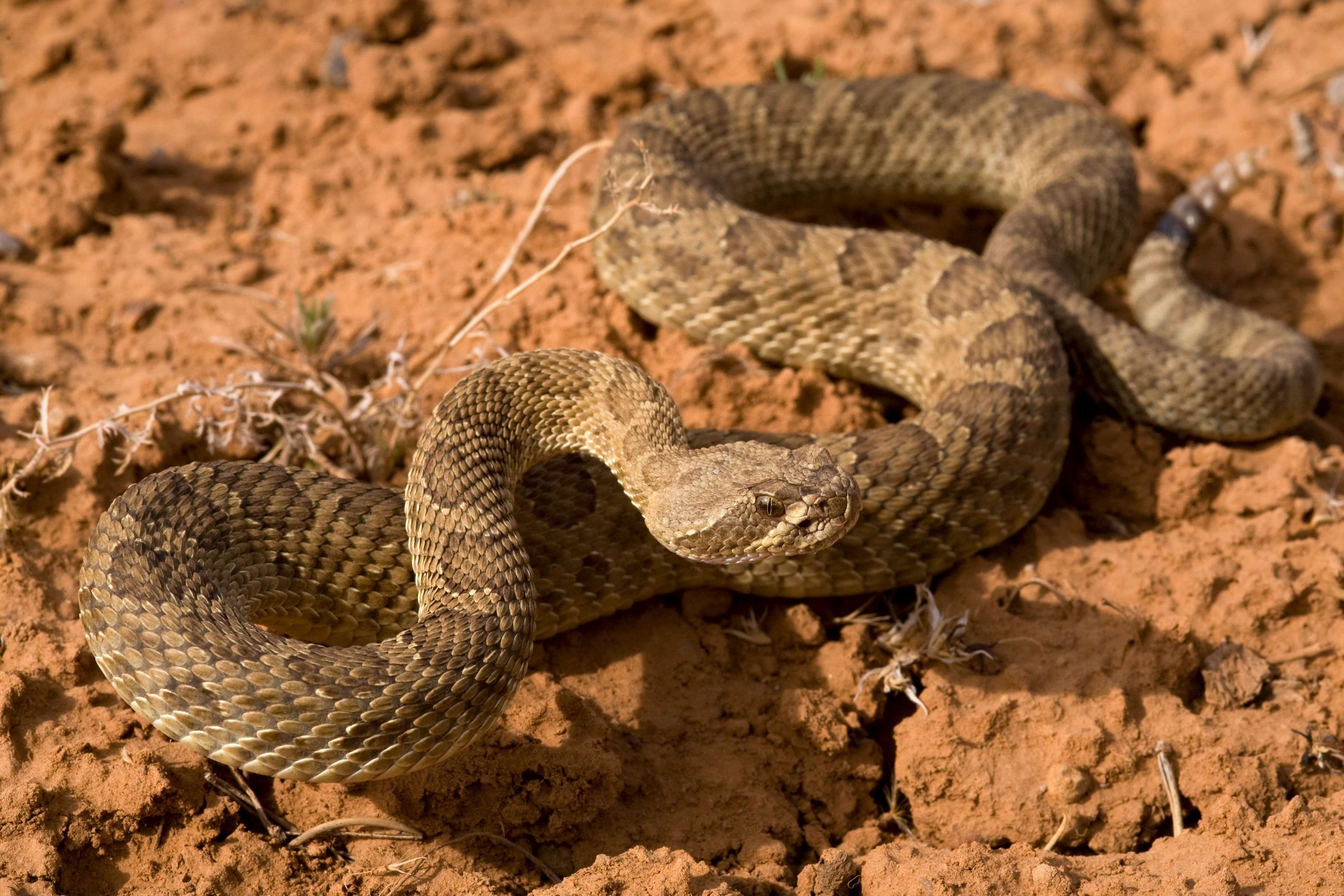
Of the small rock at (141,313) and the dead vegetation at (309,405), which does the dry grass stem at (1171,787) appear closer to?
the dead vegetation at (309,405)

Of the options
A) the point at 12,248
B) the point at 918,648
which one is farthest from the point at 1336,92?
the point at 12,248

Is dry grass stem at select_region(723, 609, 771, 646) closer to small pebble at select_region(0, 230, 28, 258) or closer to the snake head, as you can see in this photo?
the snake head

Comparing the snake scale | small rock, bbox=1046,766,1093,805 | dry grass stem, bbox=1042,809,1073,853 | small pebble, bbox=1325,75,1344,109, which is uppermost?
small pebble, bbox=1325,75,1344,109

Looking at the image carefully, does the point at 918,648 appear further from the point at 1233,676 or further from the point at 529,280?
the point at 529,280

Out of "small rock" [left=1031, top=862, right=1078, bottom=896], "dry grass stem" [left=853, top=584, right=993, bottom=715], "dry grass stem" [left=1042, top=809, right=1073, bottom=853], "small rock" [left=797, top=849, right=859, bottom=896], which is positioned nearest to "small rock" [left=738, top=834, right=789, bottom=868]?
"small rock" [left=797, top=849, right=859, bottom=896]

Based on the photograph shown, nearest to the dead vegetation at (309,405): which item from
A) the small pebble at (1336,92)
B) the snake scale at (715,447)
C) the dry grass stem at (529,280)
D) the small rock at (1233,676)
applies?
the dry grass stem at (529,280)
